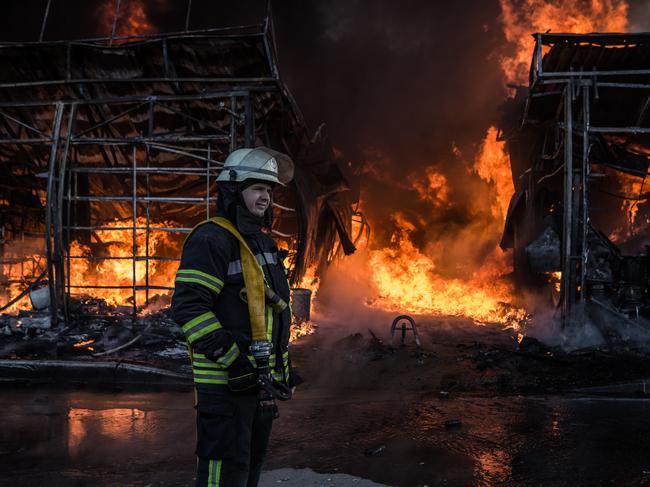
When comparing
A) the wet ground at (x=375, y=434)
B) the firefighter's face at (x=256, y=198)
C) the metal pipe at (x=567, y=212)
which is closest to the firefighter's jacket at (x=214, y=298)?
the firefighter's face at (x=256, y=198)

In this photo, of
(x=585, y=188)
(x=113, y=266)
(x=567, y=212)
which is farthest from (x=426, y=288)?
(x=113, y=266)

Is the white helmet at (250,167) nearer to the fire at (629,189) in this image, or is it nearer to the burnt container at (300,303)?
the burnt container at (300,303)

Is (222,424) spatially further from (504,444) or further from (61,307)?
(61,307)

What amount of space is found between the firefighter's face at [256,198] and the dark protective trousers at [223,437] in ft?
3.12

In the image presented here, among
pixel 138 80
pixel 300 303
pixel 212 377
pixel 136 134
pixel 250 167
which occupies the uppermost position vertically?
pixel 138 80

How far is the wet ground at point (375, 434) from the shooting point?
12.8ft

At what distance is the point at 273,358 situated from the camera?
Result: 2.72 metres

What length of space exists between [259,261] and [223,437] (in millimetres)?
911

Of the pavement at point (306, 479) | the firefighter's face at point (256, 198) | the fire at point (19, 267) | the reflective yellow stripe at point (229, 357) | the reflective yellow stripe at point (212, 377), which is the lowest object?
the pavement at point (306, 479)

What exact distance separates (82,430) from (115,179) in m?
7.70

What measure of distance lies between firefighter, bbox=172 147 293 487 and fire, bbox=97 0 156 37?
20345mm

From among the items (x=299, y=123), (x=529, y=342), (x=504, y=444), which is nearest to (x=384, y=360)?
(x=529, y=342)

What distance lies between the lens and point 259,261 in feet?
9.07

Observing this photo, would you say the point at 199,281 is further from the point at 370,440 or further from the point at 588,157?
the point at 588,157
